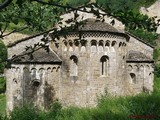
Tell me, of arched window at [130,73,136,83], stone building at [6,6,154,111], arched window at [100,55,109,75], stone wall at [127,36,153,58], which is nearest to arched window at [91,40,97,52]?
stone building at [6,6,154,111]

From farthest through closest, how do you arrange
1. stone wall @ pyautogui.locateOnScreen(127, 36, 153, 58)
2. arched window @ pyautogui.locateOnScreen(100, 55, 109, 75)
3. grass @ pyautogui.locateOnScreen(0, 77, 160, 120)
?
stone wall @ pyautogui.locateOnScreen(127, 36, 153, 58) < arched window @ pyautogui.locateOnScreen(100, 55, 109, 75) < grass @ pyautogui.locateOnScreen(0, 77, 160, 120)

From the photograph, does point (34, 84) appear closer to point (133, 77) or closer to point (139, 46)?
point (133, 77)

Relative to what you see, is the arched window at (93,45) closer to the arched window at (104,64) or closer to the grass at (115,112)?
the arched window at (104,64)

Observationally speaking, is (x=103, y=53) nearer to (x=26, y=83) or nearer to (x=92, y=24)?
(x=92, y=24)

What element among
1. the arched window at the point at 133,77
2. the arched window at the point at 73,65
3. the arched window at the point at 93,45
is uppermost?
the arched window at the point at 93,45

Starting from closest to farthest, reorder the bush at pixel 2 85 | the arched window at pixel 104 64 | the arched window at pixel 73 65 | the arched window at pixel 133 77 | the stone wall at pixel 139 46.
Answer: the arched window at pixel 73 65 → the arched window at pixel 104 64 → the arched window at pixel 133 77 → the stone wall at pixel 139 46 → the bush at pixel 2 85

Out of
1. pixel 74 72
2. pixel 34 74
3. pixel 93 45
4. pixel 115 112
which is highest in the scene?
pixel 93 45

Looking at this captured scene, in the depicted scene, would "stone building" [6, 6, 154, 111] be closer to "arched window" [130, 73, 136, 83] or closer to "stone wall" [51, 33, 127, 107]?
"stone wall" [51, 33, 127, 107]

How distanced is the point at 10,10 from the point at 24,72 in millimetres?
12280

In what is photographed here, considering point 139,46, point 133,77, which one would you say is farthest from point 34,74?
point 139,46

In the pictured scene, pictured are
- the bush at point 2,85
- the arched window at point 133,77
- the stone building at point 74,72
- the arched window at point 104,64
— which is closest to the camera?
the stone building at point 74,72

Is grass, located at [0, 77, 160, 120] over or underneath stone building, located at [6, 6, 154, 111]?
underneath

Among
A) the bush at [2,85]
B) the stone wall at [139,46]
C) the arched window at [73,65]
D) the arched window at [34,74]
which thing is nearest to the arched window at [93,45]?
the arched window at [73,65]

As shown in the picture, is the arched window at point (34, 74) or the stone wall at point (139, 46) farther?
the stone wall at point (139, 46)
